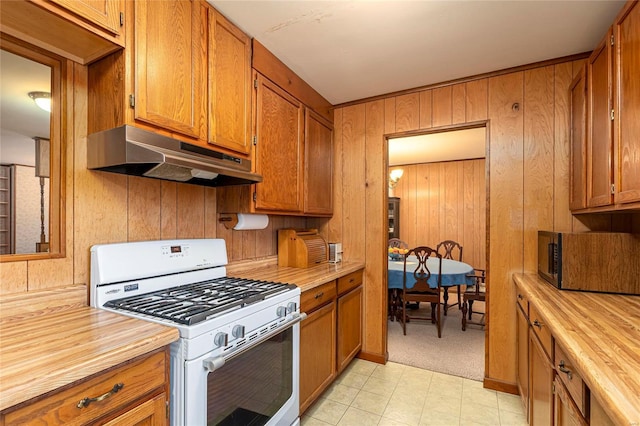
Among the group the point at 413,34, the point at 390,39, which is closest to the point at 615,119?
the point at 413,34

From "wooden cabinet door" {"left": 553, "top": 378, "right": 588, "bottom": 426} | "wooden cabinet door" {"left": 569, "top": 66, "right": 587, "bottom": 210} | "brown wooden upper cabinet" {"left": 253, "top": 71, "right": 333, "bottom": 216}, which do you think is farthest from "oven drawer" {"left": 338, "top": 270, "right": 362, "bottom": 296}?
"wooden cabinet door" {"left": 569, "top": 66, "right": 587, "bottom": 210}

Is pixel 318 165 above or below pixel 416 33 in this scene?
below

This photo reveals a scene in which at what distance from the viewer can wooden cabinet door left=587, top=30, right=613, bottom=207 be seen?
147 cm

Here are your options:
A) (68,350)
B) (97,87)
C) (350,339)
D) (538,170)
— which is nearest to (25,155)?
(97,87)

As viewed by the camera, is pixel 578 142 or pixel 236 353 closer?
pixel 236 353

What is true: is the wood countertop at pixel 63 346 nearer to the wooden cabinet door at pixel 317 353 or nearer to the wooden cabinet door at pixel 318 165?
the wooden cabinet door at pixel 317 353

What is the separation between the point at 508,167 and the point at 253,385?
2.23 meters

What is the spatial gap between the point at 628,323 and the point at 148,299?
1.97 m

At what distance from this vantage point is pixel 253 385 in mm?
1421

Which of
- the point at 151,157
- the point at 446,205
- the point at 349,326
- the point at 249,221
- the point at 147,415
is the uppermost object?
the point at 151,157

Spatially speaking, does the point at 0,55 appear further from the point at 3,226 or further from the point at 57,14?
the point at 3,226

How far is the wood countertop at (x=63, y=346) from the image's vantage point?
73 centimetres

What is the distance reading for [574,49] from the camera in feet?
6.59

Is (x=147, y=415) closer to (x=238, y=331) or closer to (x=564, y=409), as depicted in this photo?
(x=238, y=331)
